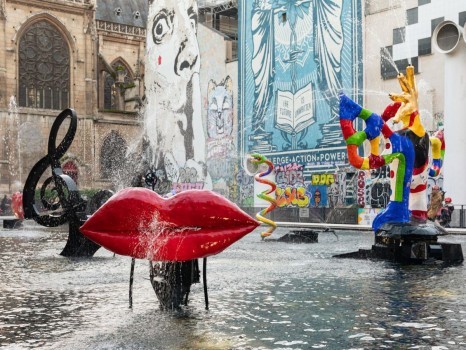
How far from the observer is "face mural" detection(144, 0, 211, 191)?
40.9m

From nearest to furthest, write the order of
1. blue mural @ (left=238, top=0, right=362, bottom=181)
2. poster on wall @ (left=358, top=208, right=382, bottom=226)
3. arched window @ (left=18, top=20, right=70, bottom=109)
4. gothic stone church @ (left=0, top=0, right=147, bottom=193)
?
poster on wall @ (left=358, top=208, right=382, bottom=226)
blue mural @ (left=238, top=0, right=362, bottom=181)
gothic stone church @ (left=0, top=0, right=147, bottom=193)
arched window @ (left=18, top=20, right=70, bottom=109)

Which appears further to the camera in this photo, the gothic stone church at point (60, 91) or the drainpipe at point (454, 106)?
the gothic stone church at point (60, 91)

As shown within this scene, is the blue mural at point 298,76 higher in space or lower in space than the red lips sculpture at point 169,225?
higher

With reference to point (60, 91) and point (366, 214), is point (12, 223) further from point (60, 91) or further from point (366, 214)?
point (60, 91)

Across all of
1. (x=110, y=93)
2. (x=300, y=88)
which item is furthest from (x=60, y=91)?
(x=300, y=88)

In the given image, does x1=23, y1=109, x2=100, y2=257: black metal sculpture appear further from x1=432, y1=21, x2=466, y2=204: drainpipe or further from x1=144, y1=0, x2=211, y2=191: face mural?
x1=144, y1=0, x2=211, y2=191: face mural

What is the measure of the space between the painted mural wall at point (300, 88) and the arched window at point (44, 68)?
20.2 metres

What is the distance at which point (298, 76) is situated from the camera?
33.8m

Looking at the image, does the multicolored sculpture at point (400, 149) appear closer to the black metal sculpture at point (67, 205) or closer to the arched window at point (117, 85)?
the black metal sculpture at point (67, 205)

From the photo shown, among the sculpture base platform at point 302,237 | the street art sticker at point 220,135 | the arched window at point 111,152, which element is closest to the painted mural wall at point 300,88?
the street art sticker at point 220,135

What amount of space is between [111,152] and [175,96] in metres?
13.7

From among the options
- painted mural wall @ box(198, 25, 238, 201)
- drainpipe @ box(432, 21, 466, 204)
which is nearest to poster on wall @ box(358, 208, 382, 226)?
drainpipe @ box(432, 21, 466, 204)

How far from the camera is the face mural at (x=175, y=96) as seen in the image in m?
40.9

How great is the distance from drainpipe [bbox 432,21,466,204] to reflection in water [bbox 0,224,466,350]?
606 inches
